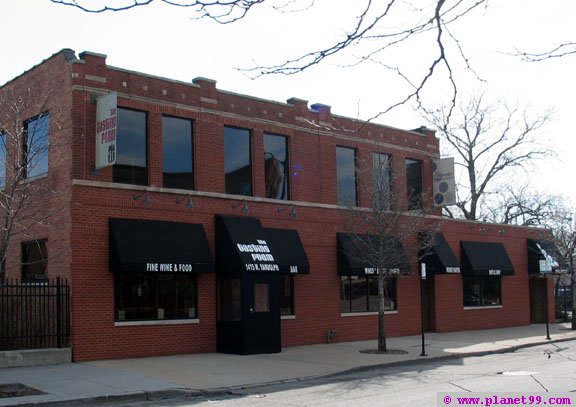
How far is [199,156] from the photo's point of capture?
20859 millimetres

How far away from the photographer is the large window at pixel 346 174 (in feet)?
82.0

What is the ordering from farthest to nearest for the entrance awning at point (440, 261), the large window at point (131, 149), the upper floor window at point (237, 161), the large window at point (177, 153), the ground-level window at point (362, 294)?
the entrance awning at point (440, 261)
the ground-level window at point (362, 294)
the upper floor window at point (237, 161)
the large window at point (177, 153)
the large window at point (131, 149)

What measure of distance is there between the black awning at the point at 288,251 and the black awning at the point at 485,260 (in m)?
9.32

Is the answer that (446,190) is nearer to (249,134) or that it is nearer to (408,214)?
(408,214)

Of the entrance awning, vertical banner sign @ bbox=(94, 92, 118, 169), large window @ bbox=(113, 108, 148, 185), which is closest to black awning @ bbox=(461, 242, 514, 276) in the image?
the entrance awning

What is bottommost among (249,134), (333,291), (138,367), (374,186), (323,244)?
(138,367)

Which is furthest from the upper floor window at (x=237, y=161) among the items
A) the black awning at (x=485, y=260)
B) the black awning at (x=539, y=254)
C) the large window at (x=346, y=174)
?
the black awning at (x=539, y=254)

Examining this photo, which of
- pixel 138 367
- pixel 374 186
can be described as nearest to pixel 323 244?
pixel 374 186

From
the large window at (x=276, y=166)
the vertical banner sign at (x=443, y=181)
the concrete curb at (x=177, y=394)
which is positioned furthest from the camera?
the vertical banner sign at (x=443, y=181)

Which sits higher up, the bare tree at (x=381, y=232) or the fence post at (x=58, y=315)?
the bare tree at (x=381, y=232)

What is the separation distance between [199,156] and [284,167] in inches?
140

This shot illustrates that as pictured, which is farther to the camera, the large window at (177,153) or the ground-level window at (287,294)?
the ground-level window at (287,294)

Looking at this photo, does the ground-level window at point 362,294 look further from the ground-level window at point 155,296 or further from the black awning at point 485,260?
the ground-level window at point 155,296

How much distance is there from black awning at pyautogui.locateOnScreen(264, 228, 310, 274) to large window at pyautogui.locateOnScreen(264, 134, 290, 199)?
139 cm
